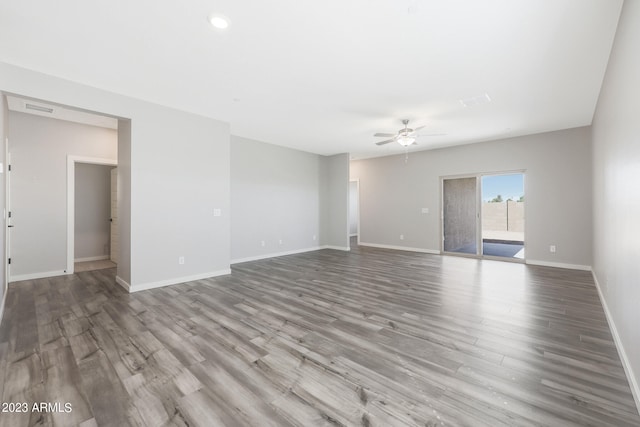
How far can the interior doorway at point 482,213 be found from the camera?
6.56m

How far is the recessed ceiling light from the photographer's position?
2.32 meters

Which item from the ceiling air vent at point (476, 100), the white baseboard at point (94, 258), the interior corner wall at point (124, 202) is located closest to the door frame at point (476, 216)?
the ceiling air vent at point (476, 100)

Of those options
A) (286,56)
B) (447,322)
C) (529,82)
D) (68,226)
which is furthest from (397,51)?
(68,226)

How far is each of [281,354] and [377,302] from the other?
1.71 metres

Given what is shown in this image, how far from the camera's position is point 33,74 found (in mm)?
3223

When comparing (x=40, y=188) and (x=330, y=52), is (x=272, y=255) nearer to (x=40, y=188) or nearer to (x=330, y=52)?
(x=40, y=188)

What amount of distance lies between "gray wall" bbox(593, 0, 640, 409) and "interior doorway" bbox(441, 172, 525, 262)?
3.89m

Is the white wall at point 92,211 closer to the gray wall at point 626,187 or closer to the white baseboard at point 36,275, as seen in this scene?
the white baseboard at point 36,275

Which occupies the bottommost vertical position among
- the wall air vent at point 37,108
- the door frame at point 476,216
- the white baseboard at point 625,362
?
the white baseboard at point 625,362

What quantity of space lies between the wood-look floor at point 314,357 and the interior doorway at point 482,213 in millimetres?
2790

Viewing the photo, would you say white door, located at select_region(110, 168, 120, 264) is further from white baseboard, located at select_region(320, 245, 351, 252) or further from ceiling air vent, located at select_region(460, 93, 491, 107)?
ceiling air vent, located at select_region(460, 93, 491, 107)

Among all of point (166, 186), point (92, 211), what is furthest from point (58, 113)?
point (92, 211)

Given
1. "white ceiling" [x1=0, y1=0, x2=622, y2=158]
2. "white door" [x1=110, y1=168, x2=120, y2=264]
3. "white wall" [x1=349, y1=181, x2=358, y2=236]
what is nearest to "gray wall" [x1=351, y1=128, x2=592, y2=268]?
"white ceiling" [x1=0, y1=0, x2=622, y2=158]

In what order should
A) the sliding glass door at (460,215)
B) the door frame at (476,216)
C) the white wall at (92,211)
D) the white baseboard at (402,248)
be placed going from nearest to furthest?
the white wall at (92,211)
the door frame at (476,216)
the sliding glass door at (460,215)
the white baseboard at (402,248)
